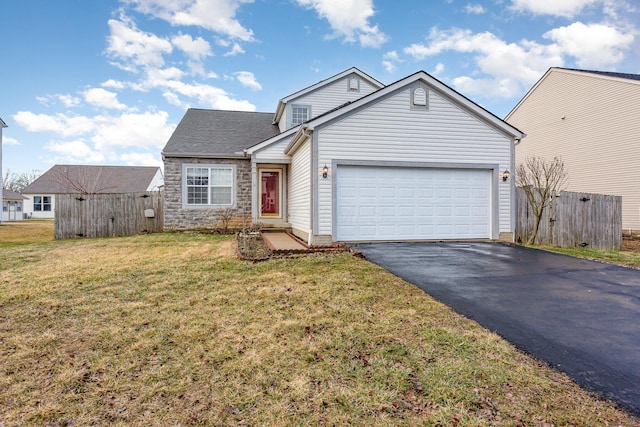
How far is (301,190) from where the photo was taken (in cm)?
1127

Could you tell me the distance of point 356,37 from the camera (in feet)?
52.5

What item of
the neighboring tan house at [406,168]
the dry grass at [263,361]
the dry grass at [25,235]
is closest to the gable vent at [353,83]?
the neighboring tan house at [406,168]

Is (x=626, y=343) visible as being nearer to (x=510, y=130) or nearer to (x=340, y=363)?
(x=340, y=363)

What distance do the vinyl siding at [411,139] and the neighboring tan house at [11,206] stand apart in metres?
35.8

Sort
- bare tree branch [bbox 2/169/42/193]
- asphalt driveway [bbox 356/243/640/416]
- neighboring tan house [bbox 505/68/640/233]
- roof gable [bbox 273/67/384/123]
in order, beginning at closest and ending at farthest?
asphalt driveway [bbox 356/243/640/416] < roof gable [bbox 273/67/384/123] < neighboring tan house [bbox 505/68/640/233] < bare tree branch [bbox 2/169/42/193]

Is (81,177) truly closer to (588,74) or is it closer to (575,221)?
(575,221)

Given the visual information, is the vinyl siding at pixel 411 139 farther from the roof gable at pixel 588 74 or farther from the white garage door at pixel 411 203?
the roof gable at pixel 588 74

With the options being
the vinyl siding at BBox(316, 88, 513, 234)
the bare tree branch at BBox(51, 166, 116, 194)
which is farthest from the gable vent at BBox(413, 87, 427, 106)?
the bare tree branch at BBox(51, 166, 116, 194)

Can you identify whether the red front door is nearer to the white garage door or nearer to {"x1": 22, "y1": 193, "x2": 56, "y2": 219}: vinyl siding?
the white garage door

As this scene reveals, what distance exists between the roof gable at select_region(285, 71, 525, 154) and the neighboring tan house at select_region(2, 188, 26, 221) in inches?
1391

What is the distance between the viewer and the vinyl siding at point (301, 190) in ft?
33.0

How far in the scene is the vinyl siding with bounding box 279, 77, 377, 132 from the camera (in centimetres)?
1550

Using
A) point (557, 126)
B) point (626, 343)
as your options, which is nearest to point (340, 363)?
point (626, 343)

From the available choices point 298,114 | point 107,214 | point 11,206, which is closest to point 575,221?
point 298,114
